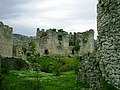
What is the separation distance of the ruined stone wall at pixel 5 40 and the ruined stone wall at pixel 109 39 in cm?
3070

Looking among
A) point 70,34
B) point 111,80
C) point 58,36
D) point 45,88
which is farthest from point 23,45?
point 111,80

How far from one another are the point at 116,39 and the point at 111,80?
1.89 m

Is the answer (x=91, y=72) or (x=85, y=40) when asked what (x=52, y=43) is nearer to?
(x=85, y=40)

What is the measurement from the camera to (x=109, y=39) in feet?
47.4

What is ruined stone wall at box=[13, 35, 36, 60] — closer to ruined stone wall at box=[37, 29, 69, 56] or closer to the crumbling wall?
ruined stone wall at box=[37, 29, 69, 56]

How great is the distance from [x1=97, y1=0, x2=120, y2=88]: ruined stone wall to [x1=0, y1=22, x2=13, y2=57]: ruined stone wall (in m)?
30.7

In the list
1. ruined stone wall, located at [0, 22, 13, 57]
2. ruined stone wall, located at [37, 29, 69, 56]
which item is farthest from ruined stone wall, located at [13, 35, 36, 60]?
ruined stone wall, located at [37, 29, 69, 56]

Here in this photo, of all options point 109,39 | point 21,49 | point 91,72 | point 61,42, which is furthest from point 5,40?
point 109,39

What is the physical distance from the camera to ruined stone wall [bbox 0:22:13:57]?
45750mm

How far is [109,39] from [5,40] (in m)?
34.5

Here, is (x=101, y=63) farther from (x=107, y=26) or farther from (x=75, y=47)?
(x=75, y=47)

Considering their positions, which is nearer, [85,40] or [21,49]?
[21,49]

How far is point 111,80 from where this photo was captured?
46.1ft

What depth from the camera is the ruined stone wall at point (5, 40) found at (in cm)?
4575
